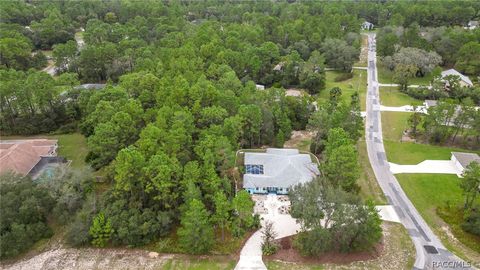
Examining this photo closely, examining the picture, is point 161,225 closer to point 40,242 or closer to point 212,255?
point 212,255

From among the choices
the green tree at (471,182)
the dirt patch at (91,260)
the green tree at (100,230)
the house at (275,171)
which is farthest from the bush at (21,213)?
the green tree at (471,182)

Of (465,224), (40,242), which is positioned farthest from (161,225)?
(465,224)

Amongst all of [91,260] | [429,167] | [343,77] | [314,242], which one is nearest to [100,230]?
[91,260]

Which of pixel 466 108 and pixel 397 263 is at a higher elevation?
pixel 466 108

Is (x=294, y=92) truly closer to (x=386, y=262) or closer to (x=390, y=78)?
(x=390, y=78)

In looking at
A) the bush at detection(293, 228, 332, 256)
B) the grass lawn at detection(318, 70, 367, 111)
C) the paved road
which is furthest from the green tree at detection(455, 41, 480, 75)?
the bush at detection(293, 228, 332, 256)

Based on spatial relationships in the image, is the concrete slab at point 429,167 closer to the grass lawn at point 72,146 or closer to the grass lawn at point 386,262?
the grass lawn at point 386,262
